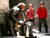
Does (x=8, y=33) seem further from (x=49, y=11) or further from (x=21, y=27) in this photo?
(x=49, y=11)

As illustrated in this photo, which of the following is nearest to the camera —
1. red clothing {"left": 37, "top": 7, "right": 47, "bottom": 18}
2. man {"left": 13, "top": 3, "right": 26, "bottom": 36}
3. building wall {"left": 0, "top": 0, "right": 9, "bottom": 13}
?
man {"left": 13, "top": 3, "right": 26, "bottom": 36}

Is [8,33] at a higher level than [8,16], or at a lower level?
lower

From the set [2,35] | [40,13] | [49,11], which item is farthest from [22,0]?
[2,35]

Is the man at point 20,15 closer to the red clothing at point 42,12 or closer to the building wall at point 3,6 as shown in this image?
the building wall at point 3,6

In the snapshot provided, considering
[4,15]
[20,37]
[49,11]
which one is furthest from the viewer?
[49,11]

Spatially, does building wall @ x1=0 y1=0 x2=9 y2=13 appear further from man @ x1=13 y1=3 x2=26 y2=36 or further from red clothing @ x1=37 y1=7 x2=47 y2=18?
red clothing @ x1=37 y1=7 x2=47 y2=18

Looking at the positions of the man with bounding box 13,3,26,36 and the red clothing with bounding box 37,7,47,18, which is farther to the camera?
the red clothing with bounding box 37,7,47,18

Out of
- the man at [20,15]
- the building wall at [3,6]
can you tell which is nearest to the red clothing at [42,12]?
the building wall at [3,6]

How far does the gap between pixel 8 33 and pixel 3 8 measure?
1252mm

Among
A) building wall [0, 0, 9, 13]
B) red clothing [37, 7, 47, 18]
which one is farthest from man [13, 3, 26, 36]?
red clothing [37, 7, 47, 18]

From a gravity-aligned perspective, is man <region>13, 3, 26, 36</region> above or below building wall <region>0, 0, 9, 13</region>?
below

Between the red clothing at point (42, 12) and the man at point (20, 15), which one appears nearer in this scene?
the man at point (20, 15)

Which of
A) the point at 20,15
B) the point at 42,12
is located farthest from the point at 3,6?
the point at 42,12

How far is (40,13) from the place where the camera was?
14.3 meters
